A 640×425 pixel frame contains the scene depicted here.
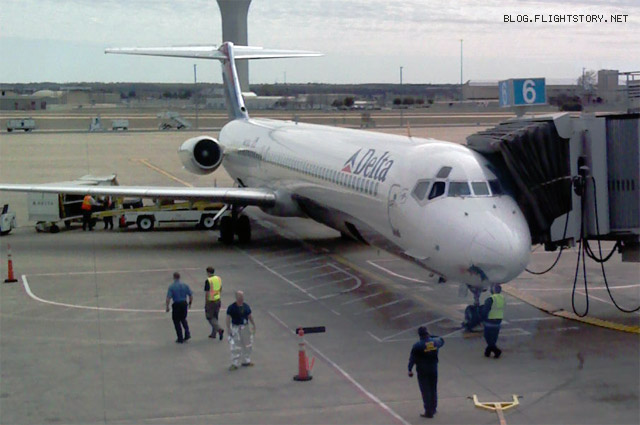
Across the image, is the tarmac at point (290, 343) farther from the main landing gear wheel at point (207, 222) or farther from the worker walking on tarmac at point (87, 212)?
the main landing gear wheel at point (207, 222)

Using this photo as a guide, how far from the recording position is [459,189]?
640 inches

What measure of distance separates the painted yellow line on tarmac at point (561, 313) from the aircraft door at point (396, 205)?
3572 mm

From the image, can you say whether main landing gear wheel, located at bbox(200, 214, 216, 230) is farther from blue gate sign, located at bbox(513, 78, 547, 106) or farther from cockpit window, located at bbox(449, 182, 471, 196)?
cockpit window, located at bbox(449, 182, 471, 196)

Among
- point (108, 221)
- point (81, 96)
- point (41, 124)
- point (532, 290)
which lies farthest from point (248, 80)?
point (532, 290)

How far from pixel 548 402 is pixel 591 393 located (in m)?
0.81

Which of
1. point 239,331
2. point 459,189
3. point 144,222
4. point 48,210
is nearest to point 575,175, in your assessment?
point 459,189

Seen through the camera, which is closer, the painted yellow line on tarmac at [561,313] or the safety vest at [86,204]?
the painted yellow line on tarmac at [561,313]

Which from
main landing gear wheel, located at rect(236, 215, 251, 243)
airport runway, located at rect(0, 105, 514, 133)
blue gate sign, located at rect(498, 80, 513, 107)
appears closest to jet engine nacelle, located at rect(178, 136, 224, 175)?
main landing gear wheel, located at rect(236, 215, 251, 243)

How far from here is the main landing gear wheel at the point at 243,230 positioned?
91.2 ft

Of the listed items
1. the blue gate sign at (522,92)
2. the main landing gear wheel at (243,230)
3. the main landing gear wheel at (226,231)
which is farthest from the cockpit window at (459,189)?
the main landing gear wheel at (243,230)

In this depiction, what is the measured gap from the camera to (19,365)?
1466 centimetres

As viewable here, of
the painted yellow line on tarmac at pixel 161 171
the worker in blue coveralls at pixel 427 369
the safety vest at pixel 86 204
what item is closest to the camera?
the worker in blue coveralls at pixel 427 369

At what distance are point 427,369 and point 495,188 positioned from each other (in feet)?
17.0

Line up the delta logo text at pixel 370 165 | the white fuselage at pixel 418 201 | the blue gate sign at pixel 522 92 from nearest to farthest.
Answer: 1. the white fuselage at pixel 418 201
2. the delta logo text at pixel 370 165
3. the blue gate sign at pixel 522 92
